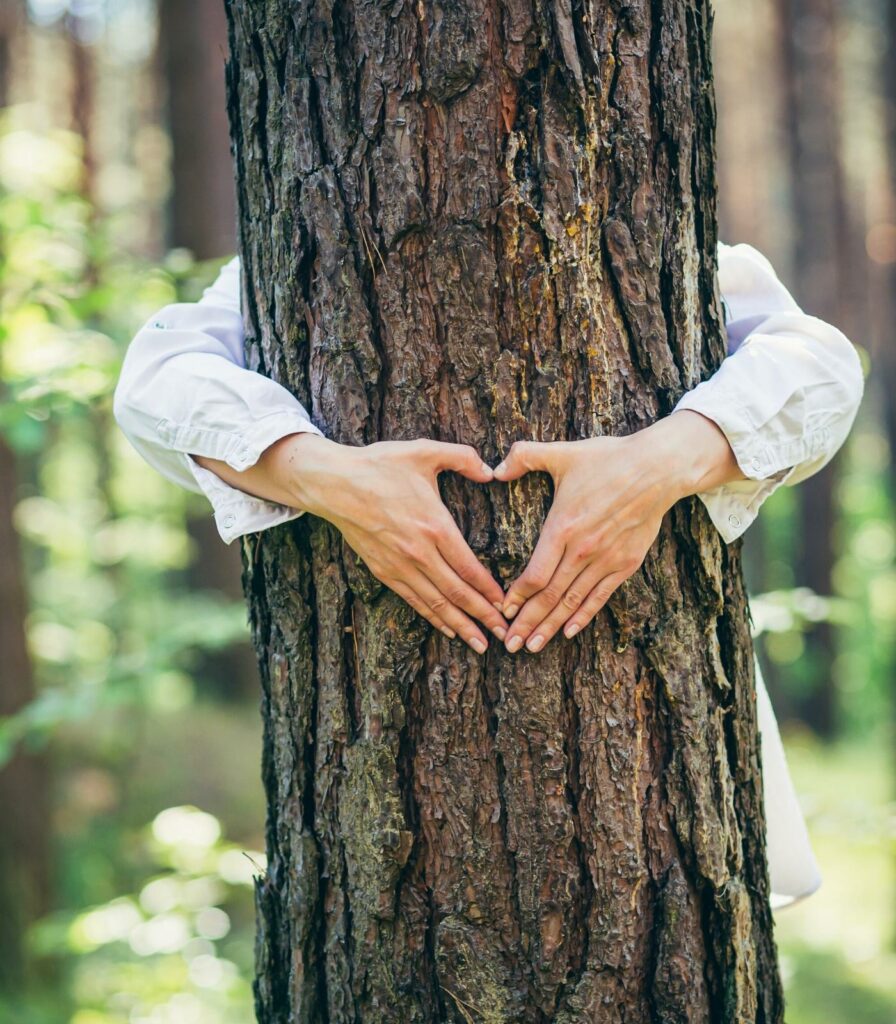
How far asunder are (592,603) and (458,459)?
0.32 meters

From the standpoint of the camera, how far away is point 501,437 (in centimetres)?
156

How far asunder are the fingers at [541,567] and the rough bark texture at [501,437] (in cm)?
3

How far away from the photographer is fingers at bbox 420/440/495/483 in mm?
1521

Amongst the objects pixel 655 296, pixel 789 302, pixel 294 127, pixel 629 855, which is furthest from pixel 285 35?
pixel 629 855

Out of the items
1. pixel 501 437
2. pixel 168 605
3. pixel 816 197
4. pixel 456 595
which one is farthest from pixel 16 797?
pixel 816 197

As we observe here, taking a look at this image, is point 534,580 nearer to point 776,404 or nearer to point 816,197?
point 776,404

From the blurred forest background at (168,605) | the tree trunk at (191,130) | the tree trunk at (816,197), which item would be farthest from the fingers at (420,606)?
the tree trunk at (816,197)

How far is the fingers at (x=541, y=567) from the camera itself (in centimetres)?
152

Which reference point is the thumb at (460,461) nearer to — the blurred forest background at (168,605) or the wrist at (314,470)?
the wrist at (314,470)

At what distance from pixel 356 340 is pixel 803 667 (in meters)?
11.5

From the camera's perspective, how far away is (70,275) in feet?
11.2

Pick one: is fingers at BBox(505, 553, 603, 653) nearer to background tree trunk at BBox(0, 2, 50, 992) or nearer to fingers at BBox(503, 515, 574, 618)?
fingers at BBox(503, 515, 574, 618)

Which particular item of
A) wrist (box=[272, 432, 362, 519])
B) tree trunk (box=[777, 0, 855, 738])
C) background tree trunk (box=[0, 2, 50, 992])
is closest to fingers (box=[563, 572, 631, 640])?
wrist (box=[272, 432, 362, 519])

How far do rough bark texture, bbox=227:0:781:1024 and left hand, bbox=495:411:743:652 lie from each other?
0.05 meters
